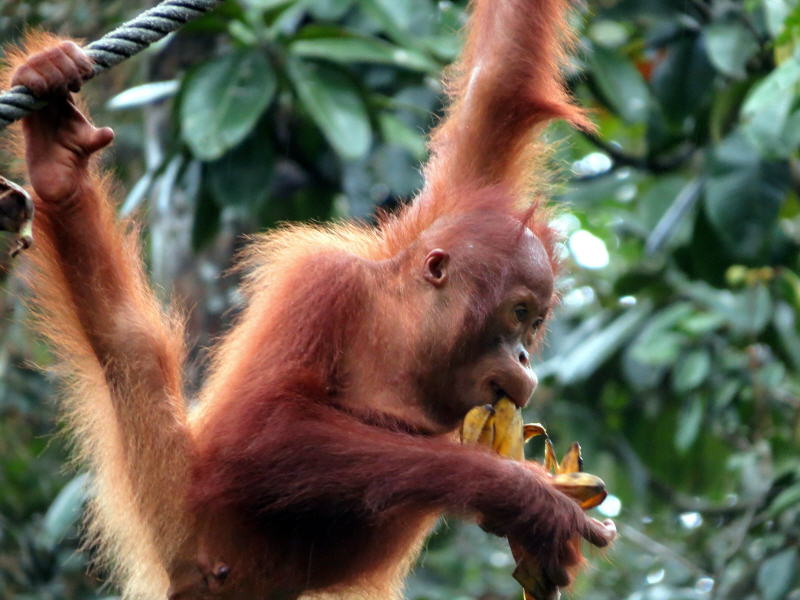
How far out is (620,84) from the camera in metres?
5.86

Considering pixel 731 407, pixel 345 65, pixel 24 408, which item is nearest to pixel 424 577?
pixel 731 407

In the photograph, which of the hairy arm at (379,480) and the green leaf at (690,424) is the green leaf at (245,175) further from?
the green leaf at (690,424)

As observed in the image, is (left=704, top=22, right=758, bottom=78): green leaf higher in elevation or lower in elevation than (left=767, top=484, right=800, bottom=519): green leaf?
higher

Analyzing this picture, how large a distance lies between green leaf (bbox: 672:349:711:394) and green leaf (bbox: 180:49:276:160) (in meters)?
2.52

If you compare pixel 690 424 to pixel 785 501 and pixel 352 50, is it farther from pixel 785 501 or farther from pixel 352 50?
pixel 352 50

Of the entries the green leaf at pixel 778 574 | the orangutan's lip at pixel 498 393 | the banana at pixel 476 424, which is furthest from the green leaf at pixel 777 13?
the green leaf at pixel 778 574

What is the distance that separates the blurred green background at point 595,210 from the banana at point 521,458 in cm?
160

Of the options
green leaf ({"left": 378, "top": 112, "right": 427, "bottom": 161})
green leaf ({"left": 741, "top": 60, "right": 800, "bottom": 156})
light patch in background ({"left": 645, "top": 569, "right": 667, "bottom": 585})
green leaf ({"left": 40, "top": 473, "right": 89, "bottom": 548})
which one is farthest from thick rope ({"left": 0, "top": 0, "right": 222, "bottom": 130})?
light patch in background ({"left": 645, "top": 569, "right": 667, "bottom": 585})

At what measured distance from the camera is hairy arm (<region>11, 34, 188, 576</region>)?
129 inches

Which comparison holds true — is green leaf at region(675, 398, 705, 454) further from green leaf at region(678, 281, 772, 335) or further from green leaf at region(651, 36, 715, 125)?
green leaf at region(651, 36, 715, 125)

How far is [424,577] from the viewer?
689 cm

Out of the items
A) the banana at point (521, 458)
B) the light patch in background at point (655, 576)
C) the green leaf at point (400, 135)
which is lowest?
the light patch in background at point (655, 576)

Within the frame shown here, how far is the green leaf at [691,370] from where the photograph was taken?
601cm

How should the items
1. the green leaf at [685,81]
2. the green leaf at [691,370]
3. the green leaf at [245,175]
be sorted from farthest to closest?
the green leaf at [691,370] → the green leaf at [685,81] → the green leaf at [245,175]
